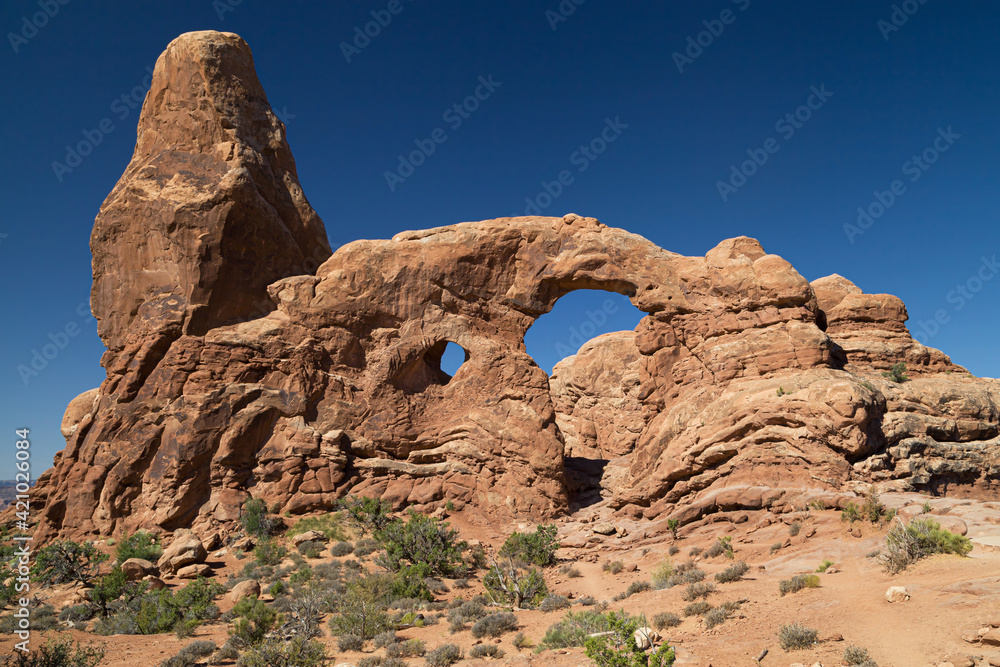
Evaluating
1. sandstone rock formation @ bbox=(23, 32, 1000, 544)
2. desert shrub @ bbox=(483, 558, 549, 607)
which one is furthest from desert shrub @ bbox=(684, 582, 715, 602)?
sandstone rock formation @ bbox=(23, 32, 1000, 544)

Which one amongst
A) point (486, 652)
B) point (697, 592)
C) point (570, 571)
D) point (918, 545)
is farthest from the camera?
point (570, 571)

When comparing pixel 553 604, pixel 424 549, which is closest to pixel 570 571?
pixel 553 604

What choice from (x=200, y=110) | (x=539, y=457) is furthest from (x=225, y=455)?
(x=200, y=110)

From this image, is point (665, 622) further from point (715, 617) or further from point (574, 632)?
point (574, 632)

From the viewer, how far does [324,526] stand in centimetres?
1859

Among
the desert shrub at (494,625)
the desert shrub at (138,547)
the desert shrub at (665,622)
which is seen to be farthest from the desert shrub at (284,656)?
the desert shrub at (138,547)

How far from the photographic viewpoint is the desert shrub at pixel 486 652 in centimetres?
920

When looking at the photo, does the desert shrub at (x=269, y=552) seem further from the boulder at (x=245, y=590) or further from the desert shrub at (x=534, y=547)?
the desert shrub at (x=534, y=547)

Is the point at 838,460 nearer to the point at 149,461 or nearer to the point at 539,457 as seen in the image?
the point at 539,457

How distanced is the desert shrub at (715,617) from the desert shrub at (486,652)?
11.4 ft

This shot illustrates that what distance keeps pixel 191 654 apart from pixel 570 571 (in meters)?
9.54

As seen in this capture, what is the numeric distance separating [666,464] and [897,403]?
7259 mm

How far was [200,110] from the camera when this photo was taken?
23.3 m

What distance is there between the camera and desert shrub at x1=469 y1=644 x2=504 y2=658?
920cm
